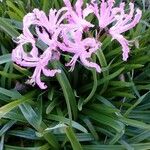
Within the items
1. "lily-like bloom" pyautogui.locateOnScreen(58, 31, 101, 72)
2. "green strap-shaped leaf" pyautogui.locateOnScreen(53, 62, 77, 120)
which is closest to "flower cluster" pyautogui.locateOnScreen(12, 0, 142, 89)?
"lily-like bloom" pyautogui.locateOnScreen(58, 31, 101, 72)

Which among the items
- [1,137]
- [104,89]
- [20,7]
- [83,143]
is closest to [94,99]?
A: [104,89]

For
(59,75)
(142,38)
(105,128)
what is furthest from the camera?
(142,38)

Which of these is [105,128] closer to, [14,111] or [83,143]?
[83,143]

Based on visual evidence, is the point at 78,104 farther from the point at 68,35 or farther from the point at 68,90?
the point at 68,35

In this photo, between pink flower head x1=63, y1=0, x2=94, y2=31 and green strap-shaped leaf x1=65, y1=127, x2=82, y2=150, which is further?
green strap-shaped leaf x1=65, y1=127, x2=82, y2=150

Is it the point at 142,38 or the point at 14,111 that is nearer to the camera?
the point at 14,111

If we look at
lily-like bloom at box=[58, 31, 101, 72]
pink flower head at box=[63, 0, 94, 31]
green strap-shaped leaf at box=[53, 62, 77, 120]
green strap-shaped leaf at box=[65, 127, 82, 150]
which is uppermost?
pink flower head at box=[63, 0, 94, 31]

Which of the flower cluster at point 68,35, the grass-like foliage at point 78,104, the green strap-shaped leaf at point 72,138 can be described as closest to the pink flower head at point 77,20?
the flower cluster at point 68,35

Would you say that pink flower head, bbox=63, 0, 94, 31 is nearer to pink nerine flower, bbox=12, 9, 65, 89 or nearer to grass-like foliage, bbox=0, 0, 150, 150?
pink nerine flower, bbox=12, 9, 65, 89

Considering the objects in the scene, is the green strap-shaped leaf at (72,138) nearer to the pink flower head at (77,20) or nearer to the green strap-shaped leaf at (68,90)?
the green strap-shaped leaf at (68,90)
